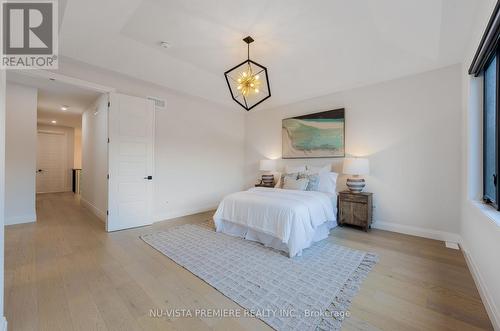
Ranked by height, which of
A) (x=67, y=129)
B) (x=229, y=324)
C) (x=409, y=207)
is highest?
(x=67, y=129)

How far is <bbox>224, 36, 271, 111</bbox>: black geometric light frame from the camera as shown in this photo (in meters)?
3.09

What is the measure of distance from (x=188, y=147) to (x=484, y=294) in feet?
15.7

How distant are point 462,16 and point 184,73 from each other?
394 centimetres

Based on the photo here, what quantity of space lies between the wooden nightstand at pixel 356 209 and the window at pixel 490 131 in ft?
4.60

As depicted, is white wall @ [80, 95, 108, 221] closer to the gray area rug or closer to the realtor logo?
the realtor logo

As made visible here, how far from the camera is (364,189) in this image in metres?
3.94

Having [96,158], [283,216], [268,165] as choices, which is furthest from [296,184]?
[96,158]

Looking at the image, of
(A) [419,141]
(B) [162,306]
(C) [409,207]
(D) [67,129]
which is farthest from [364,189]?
(D) [67,129]

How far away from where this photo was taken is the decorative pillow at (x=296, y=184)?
3922 mm

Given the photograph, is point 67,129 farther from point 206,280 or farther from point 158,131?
point 206,280

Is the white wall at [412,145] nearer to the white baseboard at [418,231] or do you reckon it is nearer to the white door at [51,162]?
the white baseboard at [418,231]

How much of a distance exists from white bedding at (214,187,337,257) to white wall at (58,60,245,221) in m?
1.56

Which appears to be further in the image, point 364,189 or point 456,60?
point 364,189

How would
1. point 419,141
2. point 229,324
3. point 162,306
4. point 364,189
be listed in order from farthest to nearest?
point 364,189 < point 419,141 < point 162,306 < point 229,324
